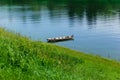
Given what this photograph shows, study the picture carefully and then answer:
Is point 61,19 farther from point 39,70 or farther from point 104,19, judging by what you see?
point 39,70

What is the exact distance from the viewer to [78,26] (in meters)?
90.1

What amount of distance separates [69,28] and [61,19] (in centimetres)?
1249

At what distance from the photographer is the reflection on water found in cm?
6631

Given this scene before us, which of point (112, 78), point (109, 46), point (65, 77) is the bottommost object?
point (109, 46)

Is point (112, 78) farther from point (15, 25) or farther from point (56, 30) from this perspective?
point (15, 25)

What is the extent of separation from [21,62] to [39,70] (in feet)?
3.28

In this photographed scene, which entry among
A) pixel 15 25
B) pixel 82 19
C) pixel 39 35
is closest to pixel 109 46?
pixel 39 35

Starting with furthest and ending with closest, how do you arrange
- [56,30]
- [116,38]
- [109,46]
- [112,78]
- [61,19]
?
[61,19]
[56,30]
[116,38]
[109,46]
[112,78]

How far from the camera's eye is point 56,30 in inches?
3275

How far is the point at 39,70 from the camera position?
603 inches

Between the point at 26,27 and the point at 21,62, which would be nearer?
the point at 21,62

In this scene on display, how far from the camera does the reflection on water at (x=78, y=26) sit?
66.3 meters

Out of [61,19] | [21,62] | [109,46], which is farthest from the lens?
[61,19]

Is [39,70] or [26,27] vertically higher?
[39,70]
